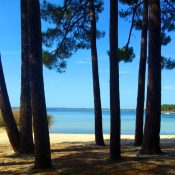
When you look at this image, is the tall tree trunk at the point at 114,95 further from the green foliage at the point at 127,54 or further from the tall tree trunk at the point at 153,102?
the green foliage at the point at 127,54

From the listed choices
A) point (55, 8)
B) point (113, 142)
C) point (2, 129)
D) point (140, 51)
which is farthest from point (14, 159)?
point (2, 129)

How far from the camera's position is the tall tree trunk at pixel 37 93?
1160cm

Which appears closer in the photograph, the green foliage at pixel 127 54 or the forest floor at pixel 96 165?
the forest floor at pixel 96 165

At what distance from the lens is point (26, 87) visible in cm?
1473

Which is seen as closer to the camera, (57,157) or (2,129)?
(57,157)

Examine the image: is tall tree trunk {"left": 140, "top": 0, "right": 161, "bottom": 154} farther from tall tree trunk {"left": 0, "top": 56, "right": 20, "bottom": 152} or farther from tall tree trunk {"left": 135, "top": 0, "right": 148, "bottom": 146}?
tall tree trunk {"left": 0, "top": 56, "right": 20, "bottom": 152}

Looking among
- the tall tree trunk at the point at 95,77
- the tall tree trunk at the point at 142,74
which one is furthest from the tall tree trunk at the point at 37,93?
the tall tree trunk at the point at 95,77

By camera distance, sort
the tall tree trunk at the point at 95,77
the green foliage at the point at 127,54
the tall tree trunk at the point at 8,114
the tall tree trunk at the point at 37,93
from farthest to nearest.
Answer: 1. the green foliage at the point at 127,54
2. the tall tree trunk at the point at 95,77
3. the tall tree trunk at the point at 8,114
4. the tall tree trunk at the point at 37,93

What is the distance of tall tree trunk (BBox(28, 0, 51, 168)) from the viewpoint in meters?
11.6

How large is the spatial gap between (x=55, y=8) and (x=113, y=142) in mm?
8854

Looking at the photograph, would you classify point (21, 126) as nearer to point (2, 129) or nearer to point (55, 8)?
point (55, 8)

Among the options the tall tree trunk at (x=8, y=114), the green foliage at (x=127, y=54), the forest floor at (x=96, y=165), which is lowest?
the forest floor at (x=96, y=165)

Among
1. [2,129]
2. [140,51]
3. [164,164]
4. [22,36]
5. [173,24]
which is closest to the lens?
[164,164]

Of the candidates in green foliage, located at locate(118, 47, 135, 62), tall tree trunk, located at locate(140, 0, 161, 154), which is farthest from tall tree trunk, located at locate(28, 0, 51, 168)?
green foliage, located at locate(118, 47, 135, 62)
